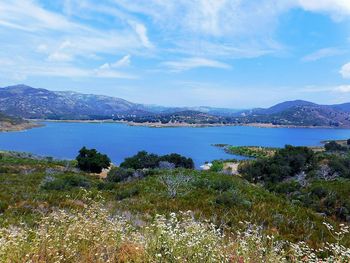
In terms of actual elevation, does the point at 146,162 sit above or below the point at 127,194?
below

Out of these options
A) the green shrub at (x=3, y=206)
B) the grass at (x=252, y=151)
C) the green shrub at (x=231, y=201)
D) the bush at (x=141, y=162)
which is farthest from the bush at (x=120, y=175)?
the grass at (x=252, y=151)

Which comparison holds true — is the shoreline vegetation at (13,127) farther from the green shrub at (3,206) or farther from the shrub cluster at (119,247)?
the shrub cluster at (119,247)

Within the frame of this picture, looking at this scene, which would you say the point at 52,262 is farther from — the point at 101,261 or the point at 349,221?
the point at 349,221

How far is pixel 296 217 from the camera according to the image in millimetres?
11977

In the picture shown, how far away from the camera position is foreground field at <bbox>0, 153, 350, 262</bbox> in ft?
14.4

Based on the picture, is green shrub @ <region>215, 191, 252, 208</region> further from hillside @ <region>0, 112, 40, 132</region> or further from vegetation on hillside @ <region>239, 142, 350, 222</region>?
hillside @ <region>0, 112, 40, 132</region>

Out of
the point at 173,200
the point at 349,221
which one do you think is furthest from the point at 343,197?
the point at 173,200

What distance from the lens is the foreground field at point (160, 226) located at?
173 inches

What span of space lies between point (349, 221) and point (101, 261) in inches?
631

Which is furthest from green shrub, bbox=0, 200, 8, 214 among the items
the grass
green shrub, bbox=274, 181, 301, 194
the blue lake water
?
the grass

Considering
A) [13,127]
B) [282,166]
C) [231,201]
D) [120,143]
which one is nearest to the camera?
[231,201]

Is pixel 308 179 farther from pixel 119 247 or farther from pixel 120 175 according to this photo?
pixel 119 247

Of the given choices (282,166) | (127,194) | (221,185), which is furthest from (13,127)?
(221,185)

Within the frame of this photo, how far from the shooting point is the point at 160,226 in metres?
4.52
